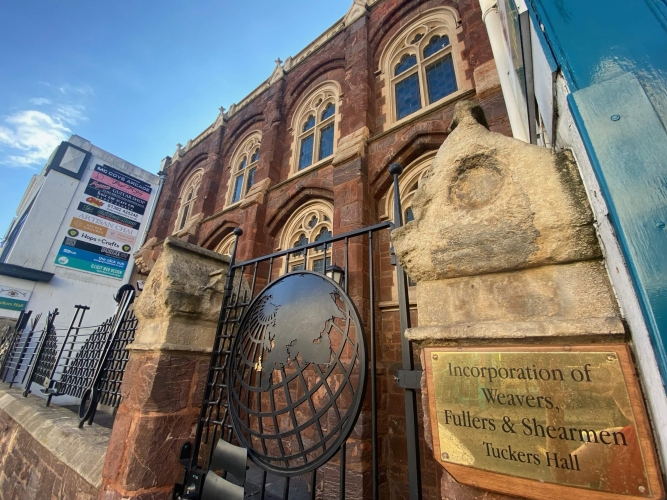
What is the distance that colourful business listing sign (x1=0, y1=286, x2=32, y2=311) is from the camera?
33.8 ft

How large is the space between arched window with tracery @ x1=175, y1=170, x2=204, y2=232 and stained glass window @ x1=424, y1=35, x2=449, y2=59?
850cm

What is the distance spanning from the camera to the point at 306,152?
7.79 meters

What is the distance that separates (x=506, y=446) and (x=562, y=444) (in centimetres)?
13

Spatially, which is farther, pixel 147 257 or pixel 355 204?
pixel 147 257

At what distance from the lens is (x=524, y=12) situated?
1406mm

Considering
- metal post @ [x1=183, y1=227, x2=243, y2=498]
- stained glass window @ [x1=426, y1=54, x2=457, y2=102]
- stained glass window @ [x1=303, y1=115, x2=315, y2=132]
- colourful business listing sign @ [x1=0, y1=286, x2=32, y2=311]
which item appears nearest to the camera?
metal post @ [x1=183, y1=227, x2=243, y2=498]

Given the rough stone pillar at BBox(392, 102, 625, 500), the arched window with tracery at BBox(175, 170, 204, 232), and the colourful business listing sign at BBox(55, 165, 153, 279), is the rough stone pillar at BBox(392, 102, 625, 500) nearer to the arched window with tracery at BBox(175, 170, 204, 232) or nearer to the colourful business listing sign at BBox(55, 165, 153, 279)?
the arched window with tracery at BBox(175, 170, 204, 232)

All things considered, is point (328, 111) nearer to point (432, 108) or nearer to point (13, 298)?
point (432, 108)

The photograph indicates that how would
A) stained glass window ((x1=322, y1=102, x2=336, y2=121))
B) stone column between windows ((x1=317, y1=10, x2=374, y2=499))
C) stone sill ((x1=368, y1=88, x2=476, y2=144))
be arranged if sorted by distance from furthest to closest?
stained glass window ((x1=322, y1=102, x2=336, y2=121)), stone sill ((x1=368, y1=88, x2=476, y2=144)), stone column between windows ((x1=317, y1=10, x2=374, y2=499))

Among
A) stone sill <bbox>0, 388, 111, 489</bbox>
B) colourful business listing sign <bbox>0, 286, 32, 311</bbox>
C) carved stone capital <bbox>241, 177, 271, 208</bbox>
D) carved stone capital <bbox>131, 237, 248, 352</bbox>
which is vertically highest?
carved stone capital <bbox>241, 177, 271, 208</bbox>

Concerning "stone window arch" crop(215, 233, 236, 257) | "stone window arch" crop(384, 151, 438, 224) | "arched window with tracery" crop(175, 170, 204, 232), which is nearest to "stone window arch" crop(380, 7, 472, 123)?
"stone window arch" crop(384, 151, 438, 224)

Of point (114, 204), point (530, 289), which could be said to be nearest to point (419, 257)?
point (530, 289)

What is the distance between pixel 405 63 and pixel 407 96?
101 centimetres

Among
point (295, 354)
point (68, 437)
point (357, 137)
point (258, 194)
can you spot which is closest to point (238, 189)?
point (258, 194)
